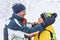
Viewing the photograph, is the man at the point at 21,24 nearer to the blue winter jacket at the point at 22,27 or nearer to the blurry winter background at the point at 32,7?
the blue winter jacket at the point at 22,27

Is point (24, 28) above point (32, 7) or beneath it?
beneath

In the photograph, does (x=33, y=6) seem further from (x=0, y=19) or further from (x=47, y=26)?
(x=47, y=26)

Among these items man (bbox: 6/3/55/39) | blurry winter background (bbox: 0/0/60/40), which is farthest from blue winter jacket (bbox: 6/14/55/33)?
blurry winter background (bbox: 0/0/60/40)

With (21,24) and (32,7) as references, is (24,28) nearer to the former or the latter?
(21,24)

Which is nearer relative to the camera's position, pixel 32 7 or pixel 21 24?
pixel 21 24

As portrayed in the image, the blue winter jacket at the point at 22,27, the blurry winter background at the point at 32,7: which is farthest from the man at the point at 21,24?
the blurry winter background at the point at 32,7

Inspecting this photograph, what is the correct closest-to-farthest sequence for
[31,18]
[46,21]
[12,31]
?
1. [46,21]
2. [12,31]
3. [31,18]

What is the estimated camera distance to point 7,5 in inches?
91.0

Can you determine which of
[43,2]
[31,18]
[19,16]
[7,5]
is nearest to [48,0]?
[43,2]

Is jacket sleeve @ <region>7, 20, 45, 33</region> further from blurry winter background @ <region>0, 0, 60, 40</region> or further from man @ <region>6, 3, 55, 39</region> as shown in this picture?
blurry winter background @ <region>0, 0, 60, 40</region>

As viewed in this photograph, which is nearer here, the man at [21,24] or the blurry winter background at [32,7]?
the man at [21,24]

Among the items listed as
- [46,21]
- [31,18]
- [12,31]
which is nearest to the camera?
[46,21]

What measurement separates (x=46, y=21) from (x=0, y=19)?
847 millimetres

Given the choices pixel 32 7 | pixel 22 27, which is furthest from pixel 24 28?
pixel 32 7
